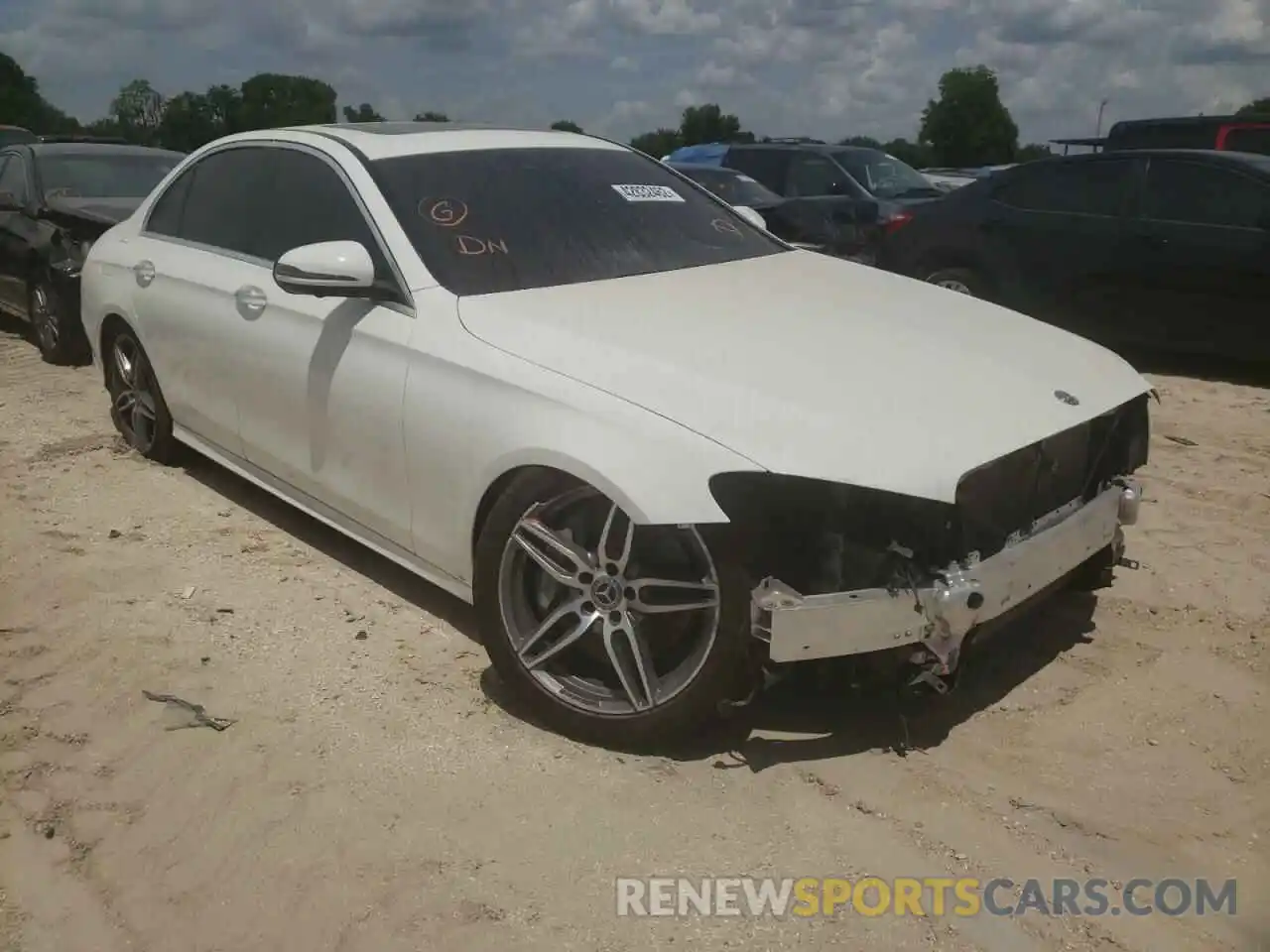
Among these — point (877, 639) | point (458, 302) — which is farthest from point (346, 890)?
point (458, 302)

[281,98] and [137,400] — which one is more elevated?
[281,98]

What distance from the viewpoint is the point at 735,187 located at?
12.3 meters

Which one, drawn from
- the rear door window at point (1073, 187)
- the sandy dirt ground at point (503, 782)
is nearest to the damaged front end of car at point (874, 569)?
the sandy dirt ground at point (503, 782)

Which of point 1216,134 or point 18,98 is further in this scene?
point 18,98

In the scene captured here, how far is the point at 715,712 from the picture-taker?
116 inches

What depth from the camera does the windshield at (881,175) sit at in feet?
40.7

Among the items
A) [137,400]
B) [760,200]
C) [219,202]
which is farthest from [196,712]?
[760,200]

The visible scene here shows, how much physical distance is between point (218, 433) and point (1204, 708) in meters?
3.80

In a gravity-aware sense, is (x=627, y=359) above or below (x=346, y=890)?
above

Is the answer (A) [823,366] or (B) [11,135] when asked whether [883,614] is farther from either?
(B) [11,135]

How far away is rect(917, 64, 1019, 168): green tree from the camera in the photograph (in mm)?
65000

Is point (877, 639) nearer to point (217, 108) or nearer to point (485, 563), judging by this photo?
point (485, 563)

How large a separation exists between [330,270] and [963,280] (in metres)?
5.83

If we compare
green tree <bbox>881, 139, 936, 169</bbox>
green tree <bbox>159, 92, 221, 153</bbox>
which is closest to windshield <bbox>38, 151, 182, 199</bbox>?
green tree <bbox>159, 92, 221, 153</bbox>
